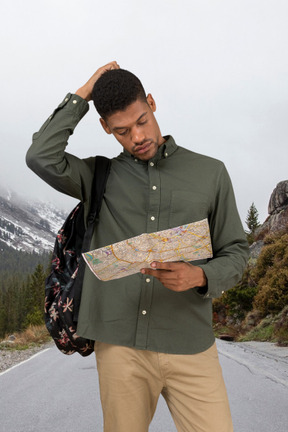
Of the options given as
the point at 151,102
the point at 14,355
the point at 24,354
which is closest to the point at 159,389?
the point at 151,102

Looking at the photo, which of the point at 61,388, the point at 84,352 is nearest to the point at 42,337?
the point at 61,388

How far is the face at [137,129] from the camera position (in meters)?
2.18

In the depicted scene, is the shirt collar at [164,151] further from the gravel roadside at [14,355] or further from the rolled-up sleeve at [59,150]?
the gravel roadside at [14,355]

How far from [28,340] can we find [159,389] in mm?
10560

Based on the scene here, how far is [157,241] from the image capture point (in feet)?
5.90

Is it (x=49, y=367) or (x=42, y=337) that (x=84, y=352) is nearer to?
(x=49, y=367)

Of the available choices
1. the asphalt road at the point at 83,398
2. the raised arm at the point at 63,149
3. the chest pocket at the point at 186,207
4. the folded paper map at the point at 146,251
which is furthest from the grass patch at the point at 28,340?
the folded paper map at the point at 146,251

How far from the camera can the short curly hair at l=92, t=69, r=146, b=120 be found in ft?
7.13

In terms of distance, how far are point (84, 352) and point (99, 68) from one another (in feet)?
4.30

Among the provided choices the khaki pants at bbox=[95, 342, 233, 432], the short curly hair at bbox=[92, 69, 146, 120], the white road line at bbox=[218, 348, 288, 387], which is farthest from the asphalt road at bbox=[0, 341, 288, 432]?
the short curly hair at bbox=[92, 69, 146, 120]

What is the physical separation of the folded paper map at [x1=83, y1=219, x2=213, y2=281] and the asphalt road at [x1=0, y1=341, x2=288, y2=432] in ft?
10.7

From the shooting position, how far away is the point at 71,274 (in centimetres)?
236

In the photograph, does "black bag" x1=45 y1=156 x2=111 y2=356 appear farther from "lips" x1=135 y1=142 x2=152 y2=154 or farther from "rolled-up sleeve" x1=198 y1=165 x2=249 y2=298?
"rolled-up sleeve" x1=198 y1=165 x2=249 y2=298

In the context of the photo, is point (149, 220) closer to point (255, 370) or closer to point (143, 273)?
point (143, 273)
